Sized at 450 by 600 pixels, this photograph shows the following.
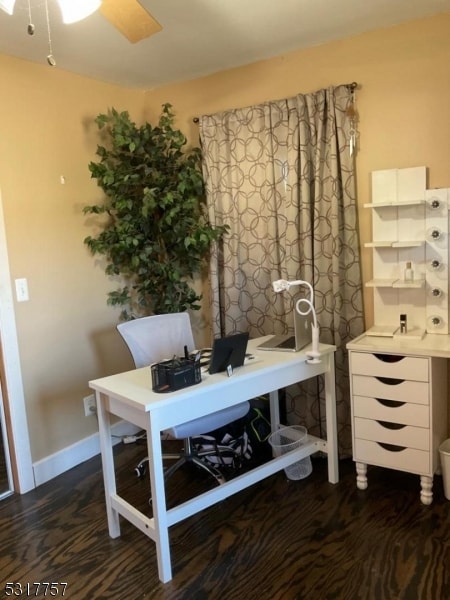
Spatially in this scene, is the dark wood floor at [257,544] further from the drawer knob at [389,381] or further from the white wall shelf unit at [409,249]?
the white wall shelf unit at [409,249]

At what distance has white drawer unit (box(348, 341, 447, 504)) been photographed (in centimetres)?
242

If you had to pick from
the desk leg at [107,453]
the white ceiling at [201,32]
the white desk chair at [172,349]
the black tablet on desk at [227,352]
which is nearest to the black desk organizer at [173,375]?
the black tablet on desk at [227,352]

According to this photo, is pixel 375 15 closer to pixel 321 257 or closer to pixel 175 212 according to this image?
pixel 321 257

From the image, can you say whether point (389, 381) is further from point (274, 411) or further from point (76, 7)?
point (76, 7)

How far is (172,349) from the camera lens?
297 centimetres

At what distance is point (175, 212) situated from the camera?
305 centimetres

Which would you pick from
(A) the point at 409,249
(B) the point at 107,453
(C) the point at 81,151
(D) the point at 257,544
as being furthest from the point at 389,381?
(C) the point at 81,151

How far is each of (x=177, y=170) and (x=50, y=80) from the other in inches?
36.3

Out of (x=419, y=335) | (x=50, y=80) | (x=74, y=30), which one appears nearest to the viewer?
(x=74, y=30)

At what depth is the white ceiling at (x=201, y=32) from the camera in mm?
2326

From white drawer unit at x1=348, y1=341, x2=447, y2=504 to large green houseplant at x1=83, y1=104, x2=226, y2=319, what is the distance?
128cm

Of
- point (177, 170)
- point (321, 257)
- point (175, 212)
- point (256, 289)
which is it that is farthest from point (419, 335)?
point (177, 170)

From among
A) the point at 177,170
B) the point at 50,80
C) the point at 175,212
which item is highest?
the point at 50,80

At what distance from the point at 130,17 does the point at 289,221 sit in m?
1.55
